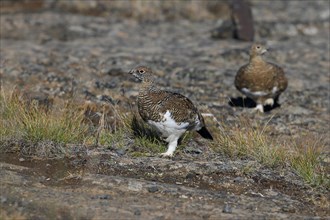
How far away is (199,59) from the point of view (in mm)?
14797

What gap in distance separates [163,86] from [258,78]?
2126mm

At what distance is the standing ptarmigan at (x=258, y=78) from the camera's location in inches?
442

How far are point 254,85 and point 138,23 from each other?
25.0ft

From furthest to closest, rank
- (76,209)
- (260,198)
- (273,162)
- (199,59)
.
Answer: (199,59) < (273,162) < (260,198) < (76,209)

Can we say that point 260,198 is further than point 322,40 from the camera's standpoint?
No

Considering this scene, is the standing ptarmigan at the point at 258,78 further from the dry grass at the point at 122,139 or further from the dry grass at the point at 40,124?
the dry grass at the point at 40,124

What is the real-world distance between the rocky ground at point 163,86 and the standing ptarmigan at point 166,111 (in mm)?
334

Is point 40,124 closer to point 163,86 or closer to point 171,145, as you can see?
point 171,145

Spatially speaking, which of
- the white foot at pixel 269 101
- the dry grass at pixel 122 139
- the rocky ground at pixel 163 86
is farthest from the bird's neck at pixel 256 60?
the dry grass at pixel 122 139

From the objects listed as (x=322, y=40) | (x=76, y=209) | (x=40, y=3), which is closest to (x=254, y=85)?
(x=76, y=209)

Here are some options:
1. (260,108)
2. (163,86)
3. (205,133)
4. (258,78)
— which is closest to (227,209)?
(205,133)

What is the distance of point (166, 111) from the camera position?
327 inches

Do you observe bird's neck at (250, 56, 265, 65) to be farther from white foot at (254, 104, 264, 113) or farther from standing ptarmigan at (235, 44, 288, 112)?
white foot at (254, 104, 264, 113)

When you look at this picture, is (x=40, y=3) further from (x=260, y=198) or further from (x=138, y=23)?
(x=260, y=198)
